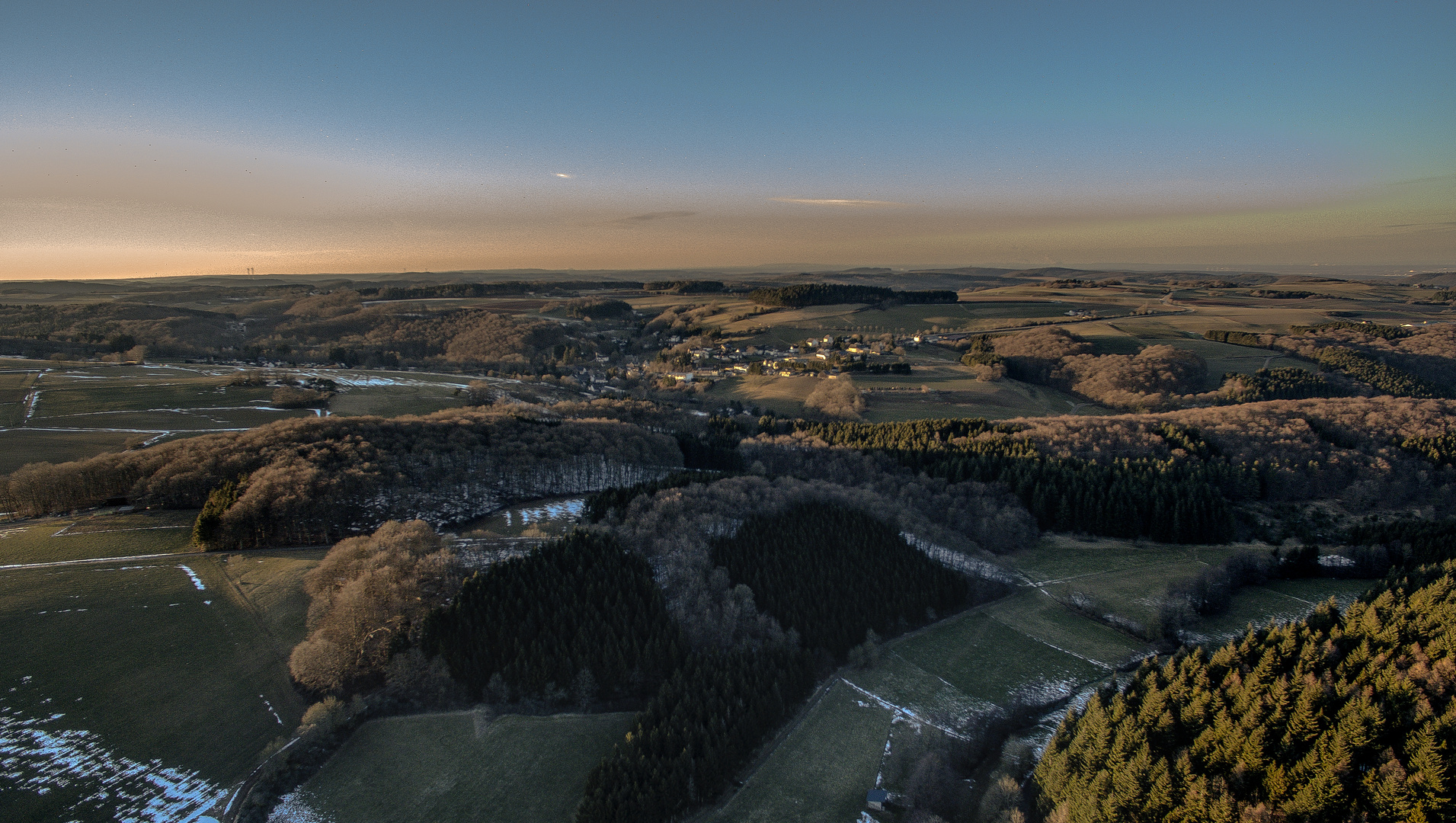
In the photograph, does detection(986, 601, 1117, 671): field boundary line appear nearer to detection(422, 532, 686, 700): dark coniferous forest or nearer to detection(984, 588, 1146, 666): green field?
detection(984, 588, 1146, 666): green field

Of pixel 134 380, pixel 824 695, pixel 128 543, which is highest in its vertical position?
pixel 134 380

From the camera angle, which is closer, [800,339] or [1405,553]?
[1405,553]

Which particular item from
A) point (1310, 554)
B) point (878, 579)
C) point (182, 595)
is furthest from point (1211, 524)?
point (182, 595)

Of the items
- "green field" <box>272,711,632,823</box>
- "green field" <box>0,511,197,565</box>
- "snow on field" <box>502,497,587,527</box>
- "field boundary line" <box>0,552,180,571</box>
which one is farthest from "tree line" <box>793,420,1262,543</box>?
"green field" <box>0,511,197,565</box>

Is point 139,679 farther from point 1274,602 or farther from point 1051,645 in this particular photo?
point 1274,602

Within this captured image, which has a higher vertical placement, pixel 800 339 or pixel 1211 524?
pixel 800 339

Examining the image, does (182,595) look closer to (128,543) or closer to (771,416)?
(128,543)

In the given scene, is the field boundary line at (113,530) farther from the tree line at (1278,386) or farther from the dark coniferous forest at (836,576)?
the tree line at (1278,386)
